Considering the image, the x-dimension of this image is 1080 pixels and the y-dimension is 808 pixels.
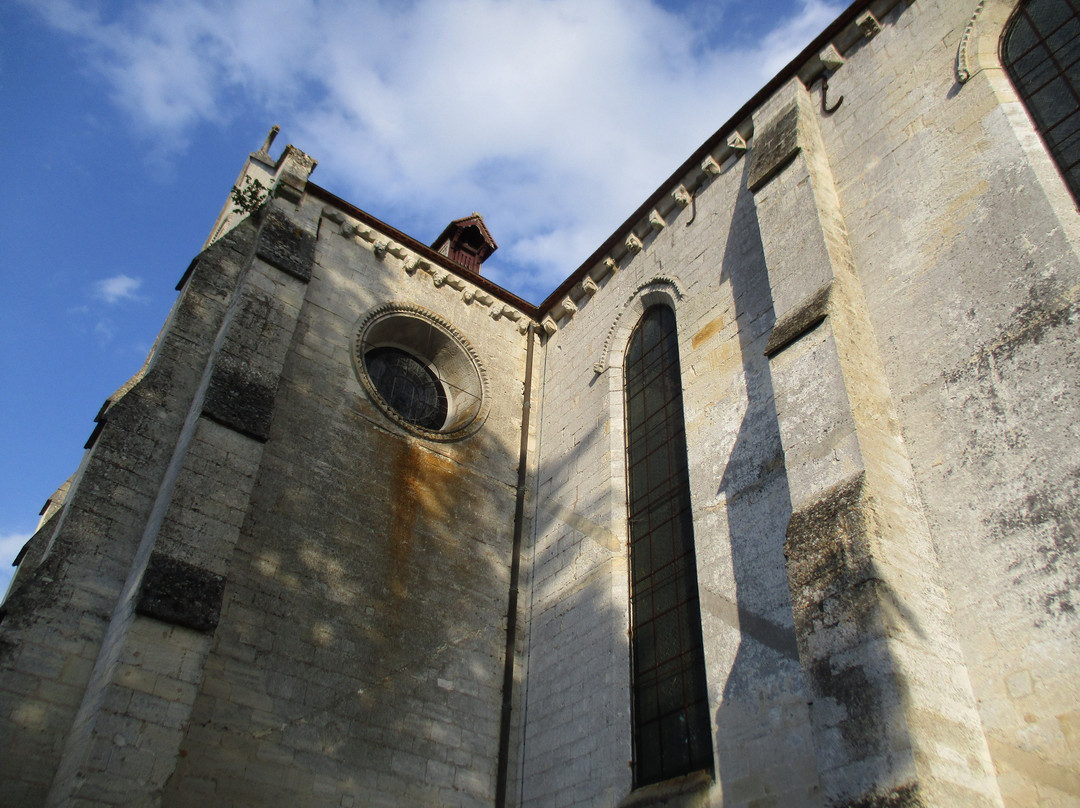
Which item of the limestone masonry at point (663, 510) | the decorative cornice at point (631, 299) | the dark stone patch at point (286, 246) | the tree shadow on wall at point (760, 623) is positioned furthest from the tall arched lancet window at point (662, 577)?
the dark stone patch at point (286, 246)

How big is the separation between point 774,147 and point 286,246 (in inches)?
215

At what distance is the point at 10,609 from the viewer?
6066 millimetres

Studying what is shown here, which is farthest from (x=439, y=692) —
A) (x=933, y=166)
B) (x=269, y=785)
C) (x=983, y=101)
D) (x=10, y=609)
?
(x=983, y=101)

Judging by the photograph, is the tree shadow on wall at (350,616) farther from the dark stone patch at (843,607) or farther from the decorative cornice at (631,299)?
the dark stone patch at (843,607)

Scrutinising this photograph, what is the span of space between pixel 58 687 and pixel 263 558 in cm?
190

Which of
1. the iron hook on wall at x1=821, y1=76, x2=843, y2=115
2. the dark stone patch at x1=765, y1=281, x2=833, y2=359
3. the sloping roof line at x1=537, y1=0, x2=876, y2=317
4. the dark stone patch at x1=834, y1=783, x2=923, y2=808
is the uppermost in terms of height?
the sloping roof line at x1=537, y1=0, x2=876, y2=317

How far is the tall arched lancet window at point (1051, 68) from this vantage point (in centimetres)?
616

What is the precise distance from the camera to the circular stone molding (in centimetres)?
1024

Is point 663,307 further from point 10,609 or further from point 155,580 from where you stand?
point 10,609

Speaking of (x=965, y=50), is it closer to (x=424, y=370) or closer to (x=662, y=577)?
(x=662, y=577)

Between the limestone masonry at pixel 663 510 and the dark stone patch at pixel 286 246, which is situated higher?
the dark stone patch at pixel 286 246

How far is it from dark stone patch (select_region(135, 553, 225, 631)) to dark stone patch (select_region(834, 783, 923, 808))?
462 cm

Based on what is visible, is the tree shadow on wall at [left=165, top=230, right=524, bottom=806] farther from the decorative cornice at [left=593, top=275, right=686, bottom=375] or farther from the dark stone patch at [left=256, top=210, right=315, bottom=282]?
the decorative cornice at [left=593, top=275, right=686, bottom=375]

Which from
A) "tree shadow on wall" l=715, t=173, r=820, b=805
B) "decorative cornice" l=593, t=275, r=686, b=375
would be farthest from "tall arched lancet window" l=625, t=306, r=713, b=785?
"tree shadow on wall" l=715, t=173, r=820, b=805
